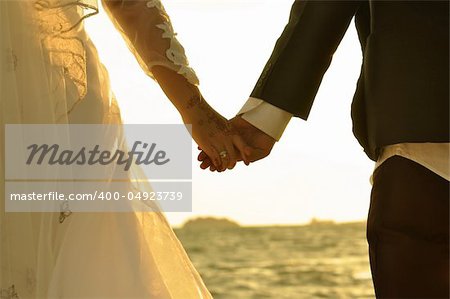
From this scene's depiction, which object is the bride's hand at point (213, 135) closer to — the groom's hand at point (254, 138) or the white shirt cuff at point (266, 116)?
the groom's hand at point (254, 138)

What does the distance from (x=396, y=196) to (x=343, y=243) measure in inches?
985

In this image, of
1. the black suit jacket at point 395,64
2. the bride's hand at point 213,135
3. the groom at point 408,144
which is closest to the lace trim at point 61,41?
the bride's hand at point 213,135

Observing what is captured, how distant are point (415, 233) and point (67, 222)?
885mm

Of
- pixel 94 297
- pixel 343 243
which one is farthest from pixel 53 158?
pixel 343 243

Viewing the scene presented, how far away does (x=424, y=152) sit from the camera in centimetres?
234

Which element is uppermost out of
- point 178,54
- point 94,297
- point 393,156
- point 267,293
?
point 178,54

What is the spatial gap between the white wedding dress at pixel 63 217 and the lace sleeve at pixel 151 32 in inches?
8.4

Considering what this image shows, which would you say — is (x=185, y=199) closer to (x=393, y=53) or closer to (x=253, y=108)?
(x=253, y=108)

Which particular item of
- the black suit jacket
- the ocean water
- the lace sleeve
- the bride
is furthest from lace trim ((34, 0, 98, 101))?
the ocean water

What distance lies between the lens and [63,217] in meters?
2.52

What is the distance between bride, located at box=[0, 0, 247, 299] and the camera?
247 cm

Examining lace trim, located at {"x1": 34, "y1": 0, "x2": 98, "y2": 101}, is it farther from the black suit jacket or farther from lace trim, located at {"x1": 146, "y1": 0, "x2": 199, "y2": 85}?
the black suit jacket

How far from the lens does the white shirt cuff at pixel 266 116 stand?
2701mm

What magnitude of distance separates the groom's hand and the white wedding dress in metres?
0.39
